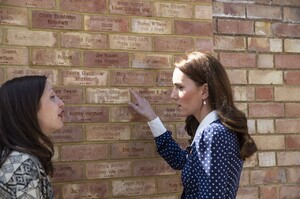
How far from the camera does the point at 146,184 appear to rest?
3.33 meters

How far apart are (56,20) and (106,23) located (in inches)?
12.0

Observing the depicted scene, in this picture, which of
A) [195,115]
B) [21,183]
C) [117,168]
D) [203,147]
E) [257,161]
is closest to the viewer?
[21,183]

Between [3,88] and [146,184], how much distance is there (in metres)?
1.16

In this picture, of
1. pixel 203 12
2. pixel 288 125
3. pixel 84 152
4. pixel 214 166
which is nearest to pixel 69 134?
pixel 84 152

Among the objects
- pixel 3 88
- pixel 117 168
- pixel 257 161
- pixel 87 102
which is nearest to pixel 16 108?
pixel 3 88

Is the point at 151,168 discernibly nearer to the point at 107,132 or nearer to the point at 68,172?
the point at 107,132

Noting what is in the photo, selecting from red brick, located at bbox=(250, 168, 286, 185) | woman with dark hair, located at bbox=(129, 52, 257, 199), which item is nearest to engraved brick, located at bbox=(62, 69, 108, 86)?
woman with dark hair, located at bbox=(129, 52, 257, 199)

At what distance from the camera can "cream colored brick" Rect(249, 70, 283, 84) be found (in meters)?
3.74

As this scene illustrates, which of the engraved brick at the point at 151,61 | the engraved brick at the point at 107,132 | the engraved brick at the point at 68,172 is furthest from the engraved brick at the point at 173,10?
the engraved brick at the point at 68,172

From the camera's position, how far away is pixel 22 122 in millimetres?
2482

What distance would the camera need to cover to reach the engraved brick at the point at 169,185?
3383 mm

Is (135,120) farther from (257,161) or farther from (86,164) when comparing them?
(257,161)

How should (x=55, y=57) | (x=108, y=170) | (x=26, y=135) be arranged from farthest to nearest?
(x=108, y=170) → (x=55, y=57) → (x=26, y=135)

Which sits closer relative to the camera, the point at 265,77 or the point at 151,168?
the point at 151,168
